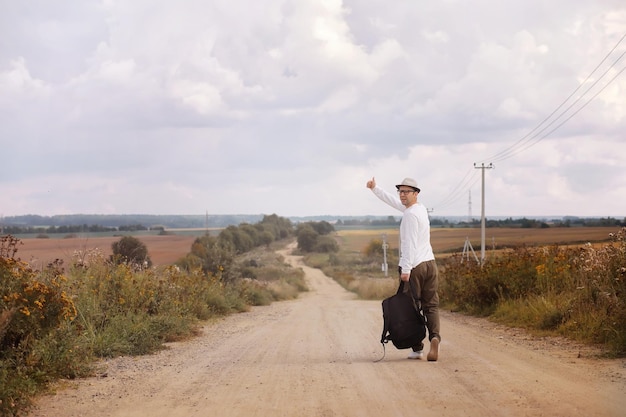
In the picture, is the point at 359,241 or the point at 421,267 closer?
the point at 421,267

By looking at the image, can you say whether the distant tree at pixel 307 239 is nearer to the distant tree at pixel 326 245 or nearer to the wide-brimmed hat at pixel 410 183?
the distant tree at pixel 326 245

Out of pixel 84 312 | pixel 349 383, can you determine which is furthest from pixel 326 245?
pixel 349 383

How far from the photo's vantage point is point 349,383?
913cm

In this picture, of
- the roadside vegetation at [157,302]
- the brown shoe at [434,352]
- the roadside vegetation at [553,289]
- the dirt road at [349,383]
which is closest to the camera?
the dirt road at [349,383]

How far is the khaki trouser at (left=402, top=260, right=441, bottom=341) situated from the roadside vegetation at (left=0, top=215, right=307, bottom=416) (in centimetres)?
461

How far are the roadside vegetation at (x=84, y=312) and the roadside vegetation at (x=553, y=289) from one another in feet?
23.0

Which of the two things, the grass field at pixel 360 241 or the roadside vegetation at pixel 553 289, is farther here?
the grass field at pixel 360 241

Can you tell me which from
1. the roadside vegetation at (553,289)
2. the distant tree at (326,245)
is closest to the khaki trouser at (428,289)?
the roadside vegetation at (553,289)

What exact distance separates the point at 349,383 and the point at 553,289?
9139 millimetres

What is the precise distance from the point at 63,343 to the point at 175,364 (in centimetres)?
190

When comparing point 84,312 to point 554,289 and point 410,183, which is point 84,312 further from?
point 554,289

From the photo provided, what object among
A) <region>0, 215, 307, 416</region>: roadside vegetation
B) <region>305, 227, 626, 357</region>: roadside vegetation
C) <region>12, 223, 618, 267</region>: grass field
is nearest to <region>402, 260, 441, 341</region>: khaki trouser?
<region>305, 227, 626, 357</region>: roadside vegetation

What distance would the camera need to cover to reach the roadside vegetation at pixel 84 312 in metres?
8.63

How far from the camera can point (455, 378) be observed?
30.4ft
